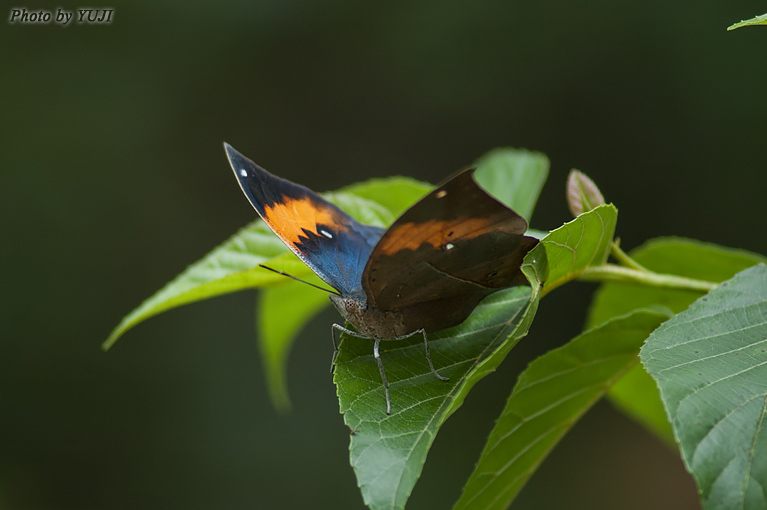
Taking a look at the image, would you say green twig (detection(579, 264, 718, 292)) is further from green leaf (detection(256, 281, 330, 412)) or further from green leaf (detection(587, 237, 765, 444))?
green leaf (detection(256, 281, 330, 412))

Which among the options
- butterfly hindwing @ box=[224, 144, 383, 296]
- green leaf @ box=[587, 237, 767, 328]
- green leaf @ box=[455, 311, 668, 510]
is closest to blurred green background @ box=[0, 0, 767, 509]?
green leaf @ box=[587, 237, 767, 328]

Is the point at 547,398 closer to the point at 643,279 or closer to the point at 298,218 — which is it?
the point at 643,279

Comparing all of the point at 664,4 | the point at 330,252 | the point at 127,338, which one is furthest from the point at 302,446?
the point at 664,4

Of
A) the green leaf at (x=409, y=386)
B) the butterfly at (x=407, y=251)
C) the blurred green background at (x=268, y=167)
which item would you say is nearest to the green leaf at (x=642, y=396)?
the green leaf at (x=409, y=386)

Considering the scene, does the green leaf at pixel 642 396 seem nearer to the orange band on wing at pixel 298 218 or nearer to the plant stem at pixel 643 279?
the plant stem at pixel 643 279

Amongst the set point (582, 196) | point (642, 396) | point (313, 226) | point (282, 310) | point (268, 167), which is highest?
point (268, 167)

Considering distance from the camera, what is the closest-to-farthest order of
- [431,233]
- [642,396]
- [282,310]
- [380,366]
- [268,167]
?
[431,233]
[380,366]
[642,396]
[282,310]
[268,167]

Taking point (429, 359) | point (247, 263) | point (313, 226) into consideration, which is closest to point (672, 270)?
point (429, 359)
